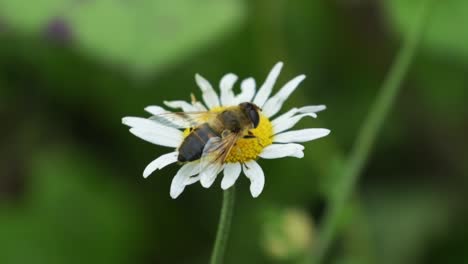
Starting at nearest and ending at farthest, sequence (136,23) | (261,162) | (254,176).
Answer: (254,176), (136,23), (261,162)

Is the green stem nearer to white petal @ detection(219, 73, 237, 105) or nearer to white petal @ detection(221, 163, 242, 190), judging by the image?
white petal @ detection(219, 73, 237, 105)

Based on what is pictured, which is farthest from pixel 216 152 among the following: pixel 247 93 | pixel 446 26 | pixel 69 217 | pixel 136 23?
pixel 69 217

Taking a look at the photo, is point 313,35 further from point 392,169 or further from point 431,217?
point 431,217

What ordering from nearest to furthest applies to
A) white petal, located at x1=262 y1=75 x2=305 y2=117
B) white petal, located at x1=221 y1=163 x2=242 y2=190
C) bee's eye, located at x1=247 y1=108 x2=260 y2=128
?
white petal, located at x1=221 y1=163 x2=242 y2=190 < bee's eye, located at x1=247 y1=108 x2=260 y2=128 < white petal, located at x1=262 y1=75 x2=305 y2=117

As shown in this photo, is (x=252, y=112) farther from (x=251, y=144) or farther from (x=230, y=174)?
(x=230, y=174)

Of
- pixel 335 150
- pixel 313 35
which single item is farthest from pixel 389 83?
pixel 313 35

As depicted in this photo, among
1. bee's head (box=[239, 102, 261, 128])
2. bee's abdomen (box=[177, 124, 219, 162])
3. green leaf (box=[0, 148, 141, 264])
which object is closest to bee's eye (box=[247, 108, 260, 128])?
bee's head (box=[239, 102, 261, 128])

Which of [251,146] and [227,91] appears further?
[227,91]

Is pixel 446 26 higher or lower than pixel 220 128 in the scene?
higher
